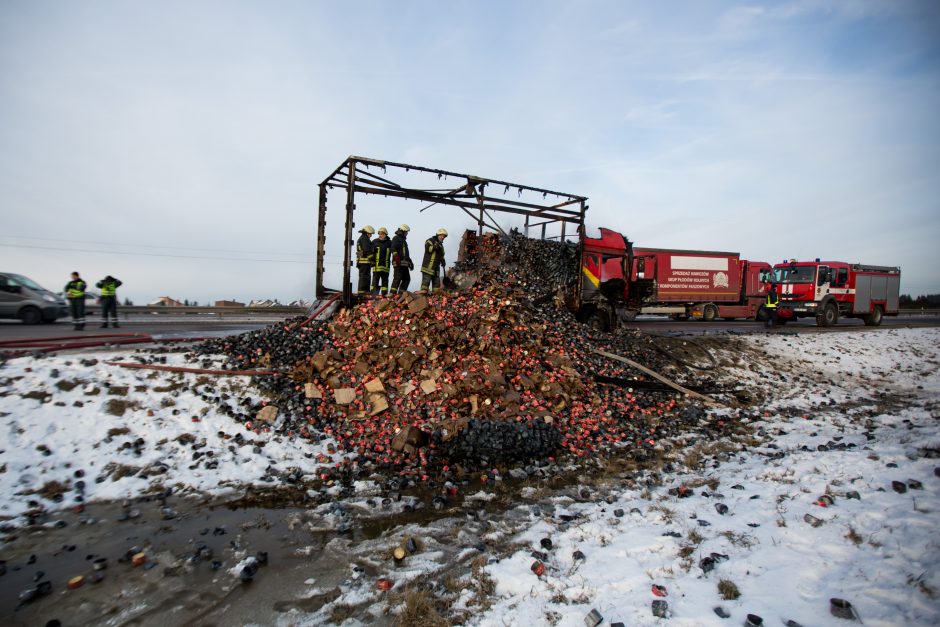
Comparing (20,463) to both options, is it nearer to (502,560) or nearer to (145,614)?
(145,614)

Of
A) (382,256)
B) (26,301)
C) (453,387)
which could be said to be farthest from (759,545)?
(26,301)

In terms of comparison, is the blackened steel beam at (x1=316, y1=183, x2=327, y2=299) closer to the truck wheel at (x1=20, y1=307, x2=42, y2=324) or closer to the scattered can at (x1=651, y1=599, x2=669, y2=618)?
the scattered can at (x1=651, y1=599, x2=669, y2=618)

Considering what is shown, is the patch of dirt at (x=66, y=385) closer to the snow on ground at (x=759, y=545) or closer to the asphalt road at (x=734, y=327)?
the snow on ground at (x=759, y=545)

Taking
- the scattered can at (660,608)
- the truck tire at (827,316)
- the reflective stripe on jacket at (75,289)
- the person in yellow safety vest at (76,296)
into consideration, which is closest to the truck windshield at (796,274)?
the truck tire at (827,316)

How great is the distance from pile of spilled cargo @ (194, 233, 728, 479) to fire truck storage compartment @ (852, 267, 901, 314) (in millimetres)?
18272

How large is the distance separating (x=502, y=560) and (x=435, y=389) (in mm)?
3803

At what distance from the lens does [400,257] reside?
1184 centimetres

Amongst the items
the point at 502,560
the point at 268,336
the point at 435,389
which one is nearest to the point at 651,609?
the point at 502,560

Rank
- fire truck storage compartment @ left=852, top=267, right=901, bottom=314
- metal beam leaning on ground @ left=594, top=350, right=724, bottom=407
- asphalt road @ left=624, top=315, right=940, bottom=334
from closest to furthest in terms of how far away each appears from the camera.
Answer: metal beam leaning on ground @ left=594, top=350, right=724, bottom=407
asphalt road @ left=624, top=315, right=940, bottom=334
fire truck storage compartment @ left=852, top=267, right=901, bottom=314

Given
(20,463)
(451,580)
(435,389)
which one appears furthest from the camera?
(435,389)

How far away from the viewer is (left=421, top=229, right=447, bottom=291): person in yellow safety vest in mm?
12273

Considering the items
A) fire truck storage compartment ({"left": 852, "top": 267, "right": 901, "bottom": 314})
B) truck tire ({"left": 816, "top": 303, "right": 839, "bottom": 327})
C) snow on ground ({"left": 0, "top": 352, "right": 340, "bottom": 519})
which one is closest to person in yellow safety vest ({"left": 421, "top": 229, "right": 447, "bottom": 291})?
snow on ground ({"left": 0, "top": 352, "right": 340, "bottom": 519})

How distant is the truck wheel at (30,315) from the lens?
566 inches

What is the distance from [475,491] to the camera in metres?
5.80
